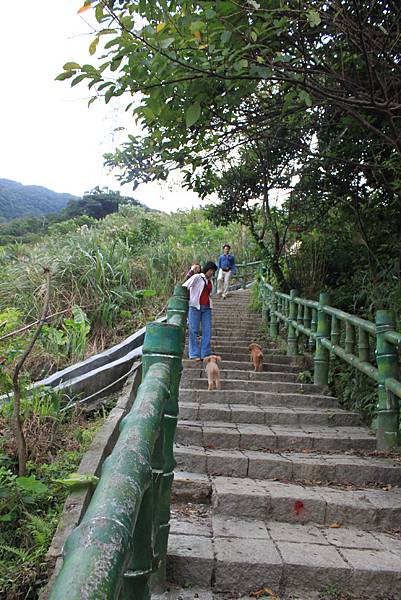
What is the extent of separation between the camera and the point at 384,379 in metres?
4.28

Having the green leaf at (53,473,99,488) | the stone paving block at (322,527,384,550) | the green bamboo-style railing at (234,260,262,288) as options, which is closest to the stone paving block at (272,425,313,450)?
the stone paving block at (322,527,384,550)

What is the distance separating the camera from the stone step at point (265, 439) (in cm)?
441

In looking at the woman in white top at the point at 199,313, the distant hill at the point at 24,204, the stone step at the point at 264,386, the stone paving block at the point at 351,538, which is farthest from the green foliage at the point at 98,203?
the stone paving block at the point at 351,538

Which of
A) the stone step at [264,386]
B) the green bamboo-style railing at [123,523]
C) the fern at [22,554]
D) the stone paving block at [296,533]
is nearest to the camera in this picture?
the green bamboo-style railing at [123,523]

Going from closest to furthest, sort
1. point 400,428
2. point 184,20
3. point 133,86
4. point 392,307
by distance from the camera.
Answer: point 184,20
point 133,86
point 400,428
point 392,307

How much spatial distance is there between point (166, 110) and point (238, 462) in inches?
99.3

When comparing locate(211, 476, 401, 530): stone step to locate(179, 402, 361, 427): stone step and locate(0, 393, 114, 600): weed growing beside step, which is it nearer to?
locate(0, 393, 114, 600): weed growing beside step

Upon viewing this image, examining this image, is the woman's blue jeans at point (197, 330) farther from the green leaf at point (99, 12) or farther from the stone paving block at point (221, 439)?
the green leaf at point (99, 12)

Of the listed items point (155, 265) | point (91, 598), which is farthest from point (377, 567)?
point (155, 265)

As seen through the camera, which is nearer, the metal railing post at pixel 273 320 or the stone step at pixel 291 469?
the stone step at pixel 291 469

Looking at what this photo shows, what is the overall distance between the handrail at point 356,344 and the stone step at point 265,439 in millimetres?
249

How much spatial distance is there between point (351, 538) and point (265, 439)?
133cm

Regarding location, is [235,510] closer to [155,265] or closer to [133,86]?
[133,86]

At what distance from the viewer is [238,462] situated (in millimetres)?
3949
